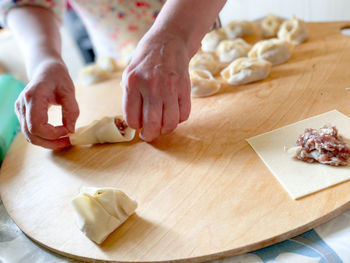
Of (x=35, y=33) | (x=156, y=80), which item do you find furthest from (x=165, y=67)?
(x=35, y=33)

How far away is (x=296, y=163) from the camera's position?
81 centimetres

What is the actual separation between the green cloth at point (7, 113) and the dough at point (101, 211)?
62 centimetres

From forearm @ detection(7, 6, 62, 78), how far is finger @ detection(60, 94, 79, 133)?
0.74ft

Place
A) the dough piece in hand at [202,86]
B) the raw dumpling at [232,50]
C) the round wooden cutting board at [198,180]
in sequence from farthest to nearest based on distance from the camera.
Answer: the raw dumpling at [232,50], the dough piece in hand at [202,86], the round wooden cutting board at [198,180]

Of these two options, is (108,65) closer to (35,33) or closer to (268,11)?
(35,33)

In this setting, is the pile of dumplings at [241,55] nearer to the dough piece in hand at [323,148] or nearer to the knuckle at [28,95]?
the dough piece in hand at [323,148]

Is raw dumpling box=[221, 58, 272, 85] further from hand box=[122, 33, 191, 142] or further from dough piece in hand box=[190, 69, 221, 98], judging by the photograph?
hand box=[122, 33, 191, 142]

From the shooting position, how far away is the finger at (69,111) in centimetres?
106

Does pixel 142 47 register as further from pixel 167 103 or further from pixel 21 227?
pixel 21 227

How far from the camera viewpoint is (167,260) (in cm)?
67

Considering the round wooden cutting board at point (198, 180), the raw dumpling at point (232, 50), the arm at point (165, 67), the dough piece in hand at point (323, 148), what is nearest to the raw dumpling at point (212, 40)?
the raw dumpling at point (232, 50)

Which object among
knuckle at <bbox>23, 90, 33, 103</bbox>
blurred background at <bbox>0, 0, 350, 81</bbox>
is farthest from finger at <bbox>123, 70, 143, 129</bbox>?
blurred background at <bbox>0, 0, 350, 81</bbox>

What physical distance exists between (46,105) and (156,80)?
0.41 metres

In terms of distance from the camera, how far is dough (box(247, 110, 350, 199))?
0.74 m
